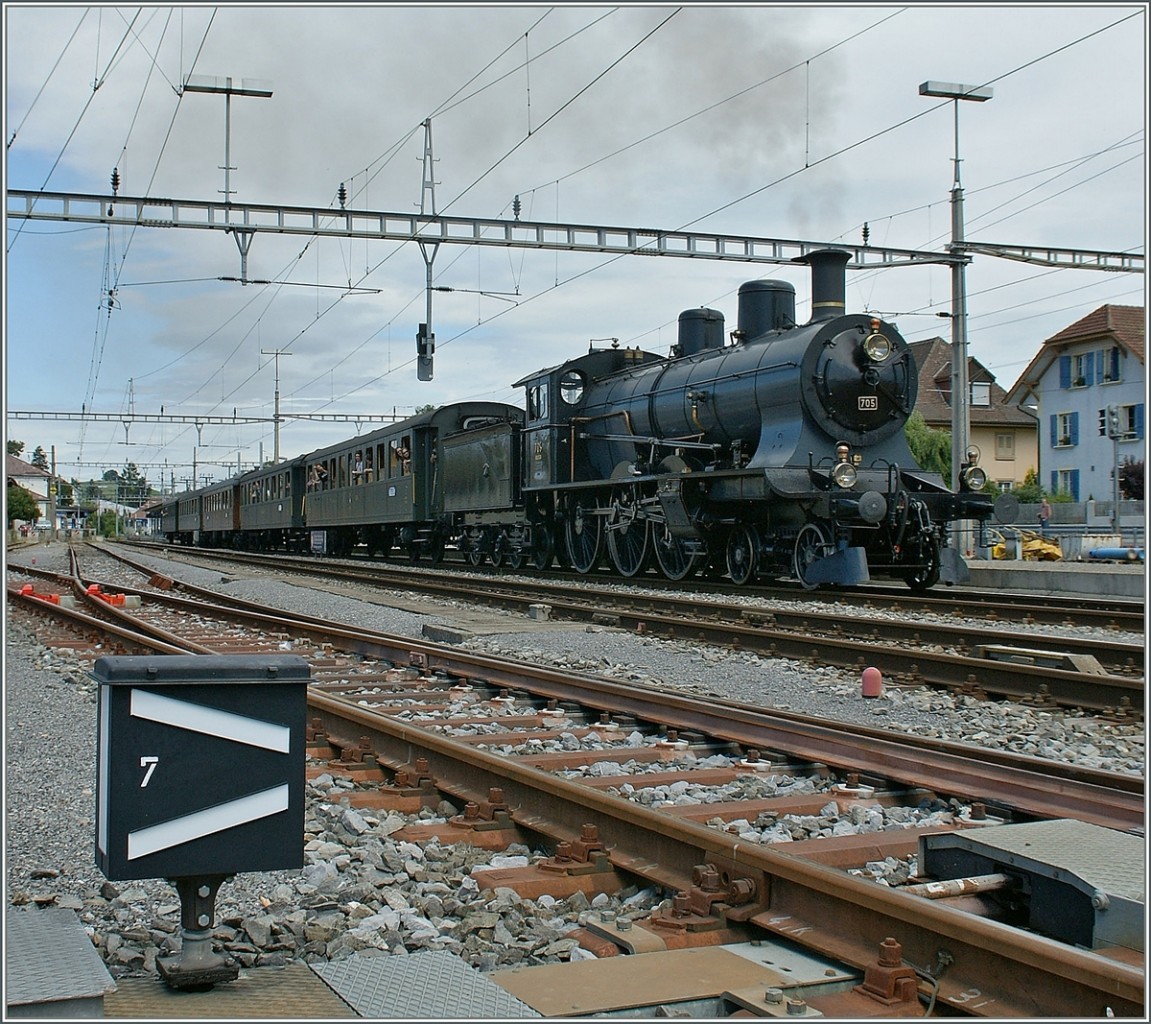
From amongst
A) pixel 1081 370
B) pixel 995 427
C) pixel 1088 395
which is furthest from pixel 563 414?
pixel 995 427

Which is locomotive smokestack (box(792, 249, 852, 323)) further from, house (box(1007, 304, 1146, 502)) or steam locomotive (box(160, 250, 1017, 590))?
house (box(1007, 304, 1146, 502))

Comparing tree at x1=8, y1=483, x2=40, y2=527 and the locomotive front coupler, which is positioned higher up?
tree at x1=8, y1=483, x2=40, y2=527

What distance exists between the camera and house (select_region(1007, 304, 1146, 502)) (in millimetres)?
38469

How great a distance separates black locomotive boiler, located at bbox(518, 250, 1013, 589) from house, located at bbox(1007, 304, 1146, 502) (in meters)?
25.4

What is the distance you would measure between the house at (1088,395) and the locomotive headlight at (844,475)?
27.6 m

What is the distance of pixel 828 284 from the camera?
1451 cm

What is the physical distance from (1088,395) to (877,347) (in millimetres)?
30329

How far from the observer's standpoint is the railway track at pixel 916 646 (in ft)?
23.0

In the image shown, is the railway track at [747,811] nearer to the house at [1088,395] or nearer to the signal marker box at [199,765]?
the signal marker box at [199,765]

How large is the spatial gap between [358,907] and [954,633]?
282 inches

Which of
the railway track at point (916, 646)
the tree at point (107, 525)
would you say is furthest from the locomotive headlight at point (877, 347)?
the tree at point (107, 525)

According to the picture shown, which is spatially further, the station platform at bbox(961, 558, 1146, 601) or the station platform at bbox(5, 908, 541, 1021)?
the station platform at bbox(961, 558, 1146, 601)

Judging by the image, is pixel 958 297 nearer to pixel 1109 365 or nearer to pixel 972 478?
pixel 972 478

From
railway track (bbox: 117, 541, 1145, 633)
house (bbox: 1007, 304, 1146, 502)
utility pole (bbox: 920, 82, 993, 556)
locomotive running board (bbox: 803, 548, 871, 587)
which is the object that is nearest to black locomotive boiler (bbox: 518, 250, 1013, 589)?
locomotive running board (bbox: 803, 548, 871, 587)
